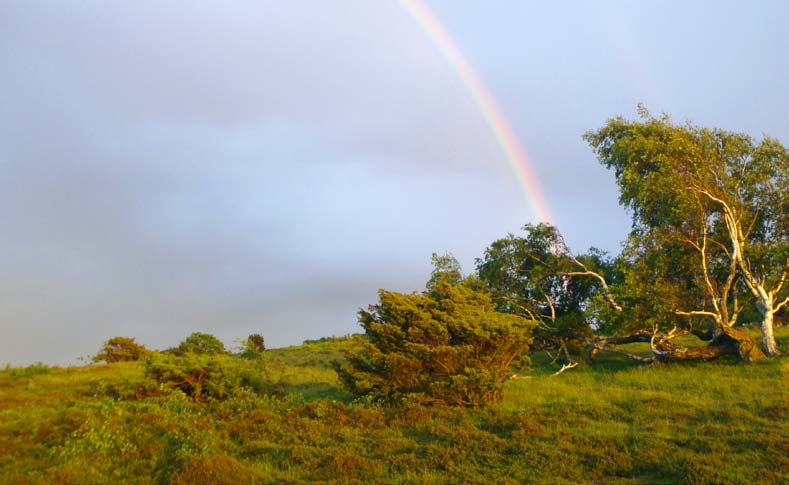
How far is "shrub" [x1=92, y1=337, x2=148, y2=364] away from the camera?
4153 cm

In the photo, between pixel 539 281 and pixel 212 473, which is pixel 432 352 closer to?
pixel 212 473

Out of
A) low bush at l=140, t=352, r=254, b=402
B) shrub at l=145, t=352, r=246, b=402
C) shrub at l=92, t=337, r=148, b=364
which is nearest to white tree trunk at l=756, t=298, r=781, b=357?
low bush at l=140, t=352, r=254, b=402

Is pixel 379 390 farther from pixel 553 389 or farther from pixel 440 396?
pixel 553 389

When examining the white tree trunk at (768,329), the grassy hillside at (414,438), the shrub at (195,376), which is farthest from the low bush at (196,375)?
the white tree trunk at (768,329)

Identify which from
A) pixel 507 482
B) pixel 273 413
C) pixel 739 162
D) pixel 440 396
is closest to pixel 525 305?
pixel 739 162

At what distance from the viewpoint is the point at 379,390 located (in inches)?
738

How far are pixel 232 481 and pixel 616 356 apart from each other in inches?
923

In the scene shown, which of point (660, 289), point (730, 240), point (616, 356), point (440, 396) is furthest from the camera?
point (616, 356)

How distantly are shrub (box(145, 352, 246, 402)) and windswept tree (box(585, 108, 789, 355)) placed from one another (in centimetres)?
1740

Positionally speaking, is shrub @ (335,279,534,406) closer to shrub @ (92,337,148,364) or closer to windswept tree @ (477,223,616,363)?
windswept tree @ (477,223,616,363)

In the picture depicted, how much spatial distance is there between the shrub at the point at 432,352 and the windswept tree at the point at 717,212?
9.73 m

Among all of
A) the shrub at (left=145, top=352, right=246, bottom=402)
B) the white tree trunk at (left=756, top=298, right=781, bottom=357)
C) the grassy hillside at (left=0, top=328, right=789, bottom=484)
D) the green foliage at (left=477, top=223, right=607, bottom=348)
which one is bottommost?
the grassy hillside at (left=0, top=328, right=789, bottom=484)

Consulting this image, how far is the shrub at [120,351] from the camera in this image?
1635 inches

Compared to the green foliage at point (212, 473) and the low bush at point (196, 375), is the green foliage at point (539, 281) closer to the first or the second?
the low bush at point (196, 375)
